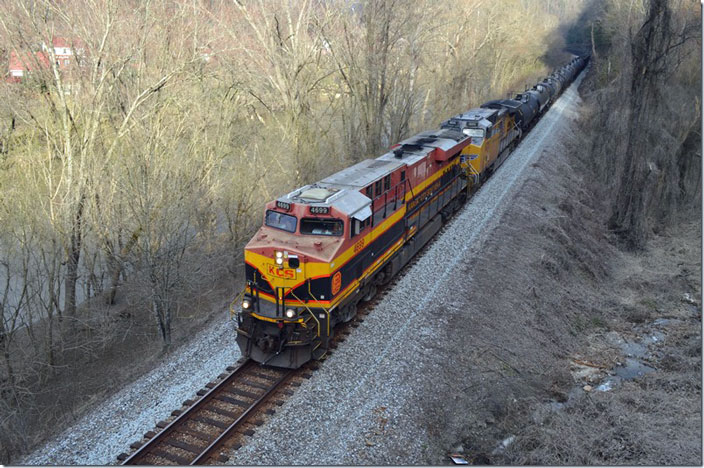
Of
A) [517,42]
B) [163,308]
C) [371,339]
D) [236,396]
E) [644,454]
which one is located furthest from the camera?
[517,42]

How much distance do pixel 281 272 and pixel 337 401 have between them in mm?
3165

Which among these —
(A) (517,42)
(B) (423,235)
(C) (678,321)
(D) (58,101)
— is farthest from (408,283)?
(A) (517,42)

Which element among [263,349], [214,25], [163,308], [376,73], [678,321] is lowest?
[678,321]

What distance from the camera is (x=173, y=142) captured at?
19062 mm

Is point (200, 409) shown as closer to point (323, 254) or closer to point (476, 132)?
point (323, 254)

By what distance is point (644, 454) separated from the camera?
950 centimetres

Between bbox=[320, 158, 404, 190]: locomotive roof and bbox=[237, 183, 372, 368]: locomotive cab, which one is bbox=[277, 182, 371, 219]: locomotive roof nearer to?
bbox=[237, 183, 372, 368]: locomotive cab

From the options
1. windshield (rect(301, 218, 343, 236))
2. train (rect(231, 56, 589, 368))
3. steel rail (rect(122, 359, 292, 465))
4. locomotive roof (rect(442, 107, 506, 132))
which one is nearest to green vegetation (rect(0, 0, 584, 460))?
steel rail (rect(122, 359, 292, 465))

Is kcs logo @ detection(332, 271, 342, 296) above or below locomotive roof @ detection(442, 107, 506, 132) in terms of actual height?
below

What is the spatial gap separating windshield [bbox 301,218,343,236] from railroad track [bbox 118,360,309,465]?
3.37 m

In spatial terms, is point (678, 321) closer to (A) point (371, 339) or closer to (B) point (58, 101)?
(A) point (371, 339)

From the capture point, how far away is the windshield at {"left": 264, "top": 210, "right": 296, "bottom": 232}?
12.5 meters

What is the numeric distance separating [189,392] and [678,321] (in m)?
16.7

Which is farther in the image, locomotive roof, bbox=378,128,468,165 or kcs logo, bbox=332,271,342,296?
locomotive roof, bbox=378,128,468,165
